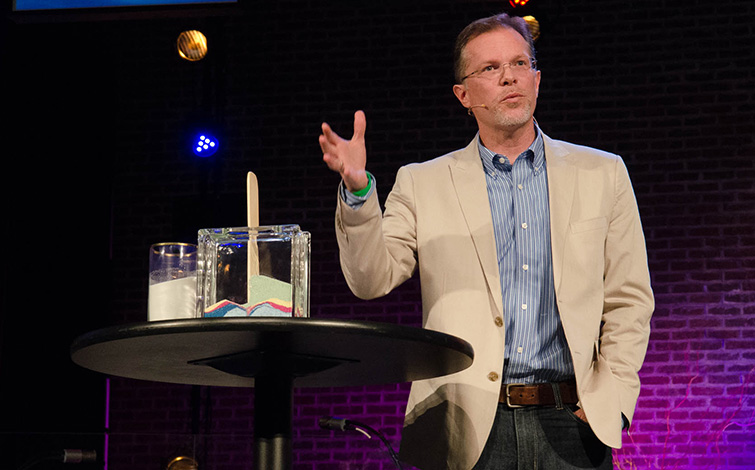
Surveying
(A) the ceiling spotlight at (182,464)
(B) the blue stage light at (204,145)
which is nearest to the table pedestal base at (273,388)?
(A) the ceiling spotlight at (182,464)

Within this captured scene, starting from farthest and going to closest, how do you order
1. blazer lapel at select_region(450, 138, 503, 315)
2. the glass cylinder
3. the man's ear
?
1. the man's ear
2. blazer lapel at select_region(450, 138, 503, 315)
3. the glass cylinder

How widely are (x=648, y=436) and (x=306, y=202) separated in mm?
2510

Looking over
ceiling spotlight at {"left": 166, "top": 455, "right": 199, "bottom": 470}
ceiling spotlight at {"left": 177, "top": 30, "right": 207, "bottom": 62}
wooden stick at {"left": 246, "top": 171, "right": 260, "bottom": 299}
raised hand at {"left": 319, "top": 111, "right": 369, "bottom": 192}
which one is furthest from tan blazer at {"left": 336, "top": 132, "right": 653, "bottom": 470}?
ceiling spotlight at {"left": 177, "top": 30, "right": 207, "bottom": 62}

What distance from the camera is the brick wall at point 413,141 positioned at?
5055mm

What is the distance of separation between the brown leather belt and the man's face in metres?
0.61

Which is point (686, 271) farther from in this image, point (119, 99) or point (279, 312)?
point (279, 312)

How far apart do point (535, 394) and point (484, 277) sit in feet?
0.85

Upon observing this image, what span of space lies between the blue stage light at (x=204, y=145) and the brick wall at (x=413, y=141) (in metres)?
0.12

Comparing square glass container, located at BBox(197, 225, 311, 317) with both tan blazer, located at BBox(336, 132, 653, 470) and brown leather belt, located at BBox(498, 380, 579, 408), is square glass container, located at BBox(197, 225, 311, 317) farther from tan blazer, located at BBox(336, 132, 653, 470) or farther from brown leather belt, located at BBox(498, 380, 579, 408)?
brown leather belt, located at BBox(498, 380, 579, 408)

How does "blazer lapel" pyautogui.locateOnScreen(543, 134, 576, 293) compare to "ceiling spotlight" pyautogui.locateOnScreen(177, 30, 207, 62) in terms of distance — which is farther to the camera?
"ceiling spotlight" pyautogui.locateOnScreen(177, 30, 207, 62)

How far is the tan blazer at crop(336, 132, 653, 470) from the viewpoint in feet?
5.32

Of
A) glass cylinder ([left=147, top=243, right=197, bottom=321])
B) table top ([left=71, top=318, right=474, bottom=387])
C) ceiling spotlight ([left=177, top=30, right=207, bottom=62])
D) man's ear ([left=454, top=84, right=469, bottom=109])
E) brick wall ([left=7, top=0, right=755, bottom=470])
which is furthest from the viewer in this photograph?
ceiling spotlight ([left=177, top=30, right=207, bottom=62])

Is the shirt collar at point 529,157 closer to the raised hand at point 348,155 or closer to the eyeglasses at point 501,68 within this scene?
the eyeglasses at point 501,68

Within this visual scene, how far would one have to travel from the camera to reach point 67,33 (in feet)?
18.0
